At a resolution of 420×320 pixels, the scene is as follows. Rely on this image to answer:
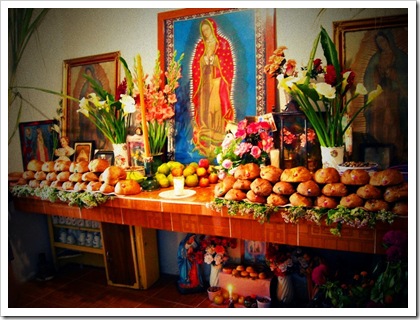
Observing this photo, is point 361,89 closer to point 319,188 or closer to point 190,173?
point 319,188

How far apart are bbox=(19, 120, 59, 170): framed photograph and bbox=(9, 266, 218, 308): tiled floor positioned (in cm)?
115

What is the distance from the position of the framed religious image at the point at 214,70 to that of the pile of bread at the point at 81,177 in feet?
1.91

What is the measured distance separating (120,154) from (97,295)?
126 cm

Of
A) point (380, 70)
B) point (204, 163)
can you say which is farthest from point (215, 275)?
point (380, 70)

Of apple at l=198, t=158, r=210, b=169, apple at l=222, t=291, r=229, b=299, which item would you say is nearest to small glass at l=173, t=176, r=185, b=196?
apple at l=198, t=158, r=210, b=169

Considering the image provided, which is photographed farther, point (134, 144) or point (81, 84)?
point (81, 84)

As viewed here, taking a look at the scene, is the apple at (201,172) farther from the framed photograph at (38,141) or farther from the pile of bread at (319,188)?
the framed photograph at (38,141)

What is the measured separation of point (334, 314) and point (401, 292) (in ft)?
1.30

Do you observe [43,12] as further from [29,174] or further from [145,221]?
[145,221]

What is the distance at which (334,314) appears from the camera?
199 centimetres

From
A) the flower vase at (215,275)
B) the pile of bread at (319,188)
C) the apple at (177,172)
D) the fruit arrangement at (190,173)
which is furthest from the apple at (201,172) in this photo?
the flower vase at (215,275)

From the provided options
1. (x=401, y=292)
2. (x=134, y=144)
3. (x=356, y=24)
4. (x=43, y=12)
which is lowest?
(x=401, y=292)

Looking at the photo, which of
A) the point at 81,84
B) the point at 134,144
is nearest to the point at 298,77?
the point at 134,144

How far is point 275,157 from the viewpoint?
2.36 meters
